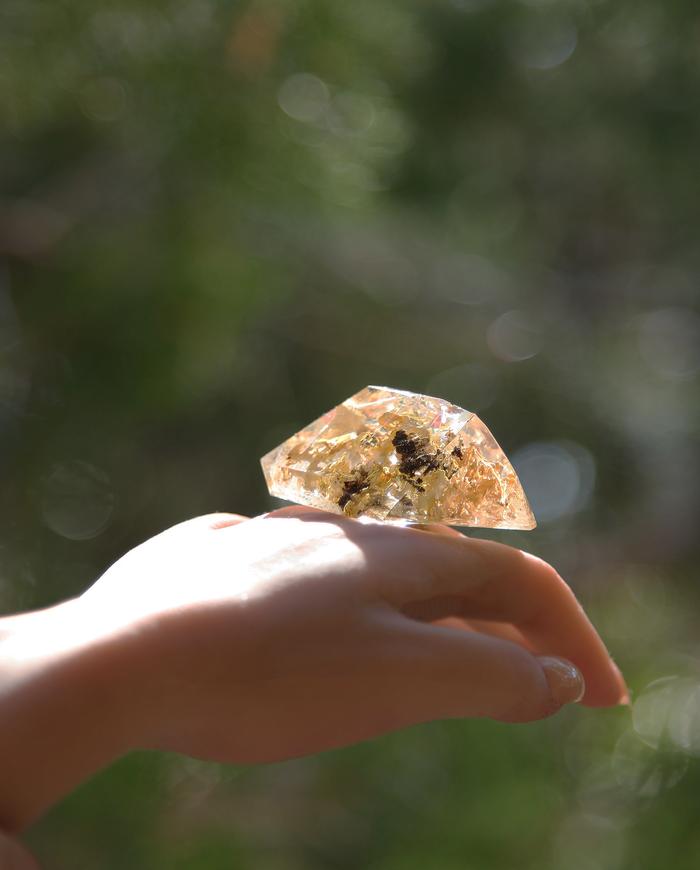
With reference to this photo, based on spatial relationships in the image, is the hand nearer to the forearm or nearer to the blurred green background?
the forearm

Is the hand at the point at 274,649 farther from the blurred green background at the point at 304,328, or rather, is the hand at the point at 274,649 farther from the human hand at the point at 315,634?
the blurred green background at the point at 304,328

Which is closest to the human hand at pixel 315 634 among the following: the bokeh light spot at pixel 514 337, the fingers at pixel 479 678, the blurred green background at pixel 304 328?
the fingers at pixel 479 678

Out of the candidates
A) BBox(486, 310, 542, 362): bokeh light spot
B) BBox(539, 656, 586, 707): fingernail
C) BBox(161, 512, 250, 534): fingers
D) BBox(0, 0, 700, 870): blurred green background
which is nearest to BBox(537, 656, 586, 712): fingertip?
BBox(539, 656, 586, 707): fingernail

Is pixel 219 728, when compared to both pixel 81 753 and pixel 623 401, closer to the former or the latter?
pixel 81 753

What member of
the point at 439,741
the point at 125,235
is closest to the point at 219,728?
the point at 125,235

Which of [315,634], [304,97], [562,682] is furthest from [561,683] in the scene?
[304,97]

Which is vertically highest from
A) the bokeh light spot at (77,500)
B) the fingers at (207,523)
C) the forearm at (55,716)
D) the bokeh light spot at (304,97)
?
the bokeh light spot at (304,97)

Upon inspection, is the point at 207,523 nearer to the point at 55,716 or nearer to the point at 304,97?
the point at 55,716
